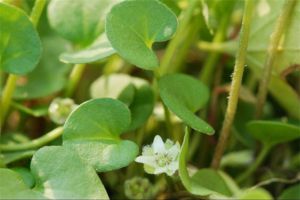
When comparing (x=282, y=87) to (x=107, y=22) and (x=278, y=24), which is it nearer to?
(x=278, y=24)

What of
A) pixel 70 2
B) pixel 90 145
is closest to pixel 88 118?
pixel 90 145

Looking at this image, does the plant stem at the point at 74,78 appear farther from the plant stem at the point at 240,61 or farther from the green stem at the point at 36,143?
the plant stem at the point at 240,61

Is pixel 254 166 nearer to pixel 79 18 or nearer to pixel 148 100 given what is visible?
pixel 148 100

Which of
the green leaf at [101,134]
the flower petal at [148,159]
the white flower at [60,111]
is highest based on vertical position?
the green leaf at [101,134]

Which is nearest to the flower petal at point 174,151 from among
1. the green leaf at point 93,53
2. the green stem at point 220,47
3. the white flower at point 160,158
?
the white flower at point 160,158

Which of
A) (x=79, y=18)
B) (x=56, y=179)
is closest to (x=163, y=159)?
(x=56, y=179)

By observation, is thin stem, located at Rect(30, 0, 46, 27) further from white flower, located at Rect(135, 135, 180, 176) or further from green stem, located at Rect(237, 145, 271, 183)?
green stem, located at Rect(237, 145, 271, 183)

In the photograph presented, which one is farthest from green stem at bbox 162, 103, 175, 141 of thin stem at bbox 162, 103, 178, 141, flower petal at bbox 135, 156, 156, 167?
flower petal at bbox 135, 156, 156, 167
